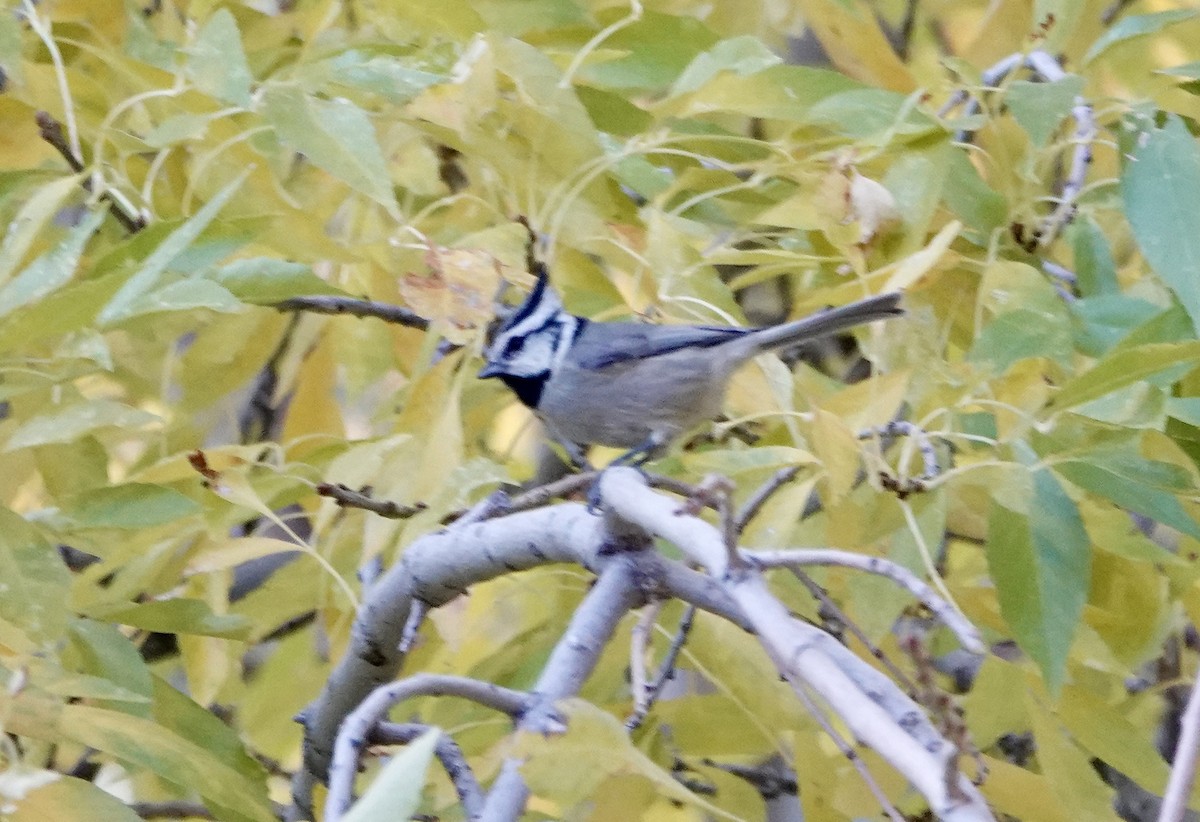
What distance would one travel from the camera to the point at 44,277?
3.01 ft

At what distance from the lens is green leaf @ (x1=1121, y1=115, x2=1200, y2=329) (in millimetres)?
924

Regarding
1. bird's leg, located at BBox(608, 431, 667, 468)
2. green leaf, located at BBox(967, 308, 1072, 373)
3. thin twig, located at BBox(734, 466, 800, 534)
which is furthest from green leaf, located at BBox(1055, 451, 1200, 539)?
bird's leg, located at BBox(608, 431, 667, 468)

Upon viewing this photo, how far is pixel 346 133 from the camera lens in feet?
3.21

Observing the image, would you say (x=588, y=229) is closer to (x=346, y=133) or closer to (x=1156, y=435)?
(x=346, y=133)

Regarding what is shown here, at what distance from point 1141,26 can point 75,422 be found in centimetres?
93

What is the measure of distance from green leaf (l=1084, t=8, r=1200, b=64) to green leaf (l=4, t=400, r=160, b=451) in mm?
856

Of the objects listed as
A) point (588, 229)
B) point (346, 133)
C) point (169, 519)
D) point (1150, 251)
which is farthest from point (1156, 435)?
point (169, 519)

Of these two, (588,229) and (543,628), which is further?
(543,628)

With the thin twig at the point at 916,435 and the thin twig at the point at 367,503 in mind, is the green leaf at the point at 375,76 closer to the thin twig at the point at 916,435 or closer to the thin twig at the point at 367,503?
the thin twig at the point at 367,503

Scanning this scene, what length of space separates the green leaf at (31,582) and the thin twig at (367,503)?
199mm

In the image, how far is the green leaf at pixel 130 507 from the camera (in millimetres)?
987

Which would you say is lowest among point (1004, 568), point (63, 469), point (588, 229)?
point (63, 469)

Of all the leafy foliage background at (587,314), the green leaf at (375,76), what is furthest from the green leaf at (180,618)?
the green leaf at (375,76)

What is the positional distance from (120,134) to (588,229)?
41cm
